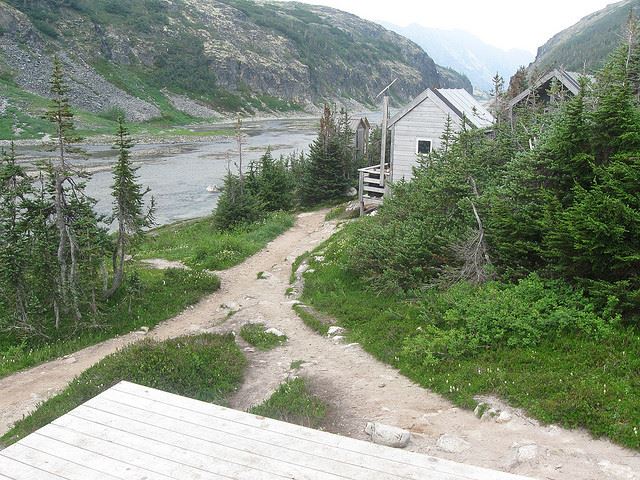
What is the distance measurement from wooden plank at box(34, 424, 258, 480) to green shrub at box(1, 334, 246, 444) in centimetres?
432

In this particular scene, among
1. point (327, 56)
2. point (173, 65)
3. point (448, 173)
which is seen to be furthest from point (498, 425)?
point (327, 56)

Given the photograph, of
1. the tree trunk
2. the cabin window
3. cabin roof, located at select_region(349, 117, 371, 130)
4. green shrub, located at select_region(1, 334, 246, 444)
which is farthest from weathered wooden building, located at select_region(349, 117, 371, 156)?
green shrub, located at select_region(1, 334, 246, 444)

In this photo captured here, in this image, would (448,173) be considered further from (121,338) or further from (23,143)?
(23,143)

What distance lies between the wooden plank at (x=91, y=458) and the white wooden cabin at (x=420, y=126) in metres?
20.7

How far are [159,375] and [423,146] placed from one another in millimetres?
18902

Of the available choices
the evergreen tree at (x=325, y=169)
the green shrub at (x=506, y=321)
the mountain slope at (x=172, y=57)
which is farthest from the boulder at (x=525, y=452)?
the mountain slope at (x=172, y=57)

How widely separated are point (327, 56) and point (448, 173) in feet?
556

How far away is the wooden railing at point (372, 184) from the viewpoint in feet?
89.2

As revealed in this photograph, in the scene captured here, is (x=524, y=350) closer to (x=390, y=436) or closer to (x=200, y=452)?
(x=390, y=436)

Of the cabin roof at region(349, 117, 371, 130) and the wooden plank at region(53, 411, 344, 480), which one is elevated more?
the cabin roof at region(349, 117, 371, 130)

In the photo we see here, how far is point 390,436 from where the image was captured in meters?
7.53

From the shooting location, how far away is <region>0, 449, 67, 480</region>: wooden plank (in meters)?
4.90

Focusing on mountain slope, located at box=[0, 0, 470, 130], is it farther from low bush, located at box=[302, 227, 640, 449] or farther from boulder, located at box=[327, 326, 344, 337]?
low bush, located at box=[302, 227, 640, 449]

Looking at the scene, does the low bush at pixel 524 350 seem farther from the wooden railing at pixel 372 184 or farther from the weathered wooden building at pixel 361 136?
the weathered wooden building at pixel 361 136
